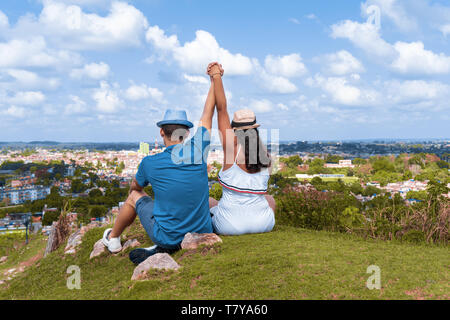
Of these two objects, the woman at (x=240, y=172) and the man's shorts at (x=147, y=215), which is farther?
the woman at (x=240, y=172)

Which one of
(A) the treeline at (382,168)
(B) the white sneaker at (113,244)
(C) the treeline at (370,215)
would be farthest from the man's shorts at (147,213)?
(A) the treeline at (382,168)

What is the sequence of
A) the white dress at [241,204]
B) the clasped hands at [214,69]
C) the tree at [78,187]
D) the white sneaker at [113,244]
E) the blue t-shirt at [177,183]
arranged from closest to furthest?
the blue t-shirt at [177,183]
the white dress at [241,204]
the clasped hands at [214,69]
the white sneaker at [113,244]
the tree at [78,187]

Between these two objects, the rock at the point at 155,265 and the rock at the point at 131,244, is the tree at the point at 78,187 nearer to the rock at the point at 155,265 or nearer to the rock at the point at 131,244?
the rock at the point at 131,244

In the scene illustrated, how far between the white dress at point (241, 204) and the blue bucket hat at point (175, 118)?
2.25 ft

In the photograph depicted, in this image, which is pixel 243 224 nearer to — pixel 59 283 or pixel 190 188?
pixel 190 188

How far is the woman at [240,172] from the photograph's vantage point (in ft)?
11.3

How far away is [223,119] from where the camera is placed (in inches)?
142

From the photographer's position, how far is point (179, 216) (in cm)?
320

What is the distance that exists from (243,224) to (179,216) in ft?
2.33

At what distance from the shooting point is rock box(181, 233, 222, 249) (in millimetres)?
3258
